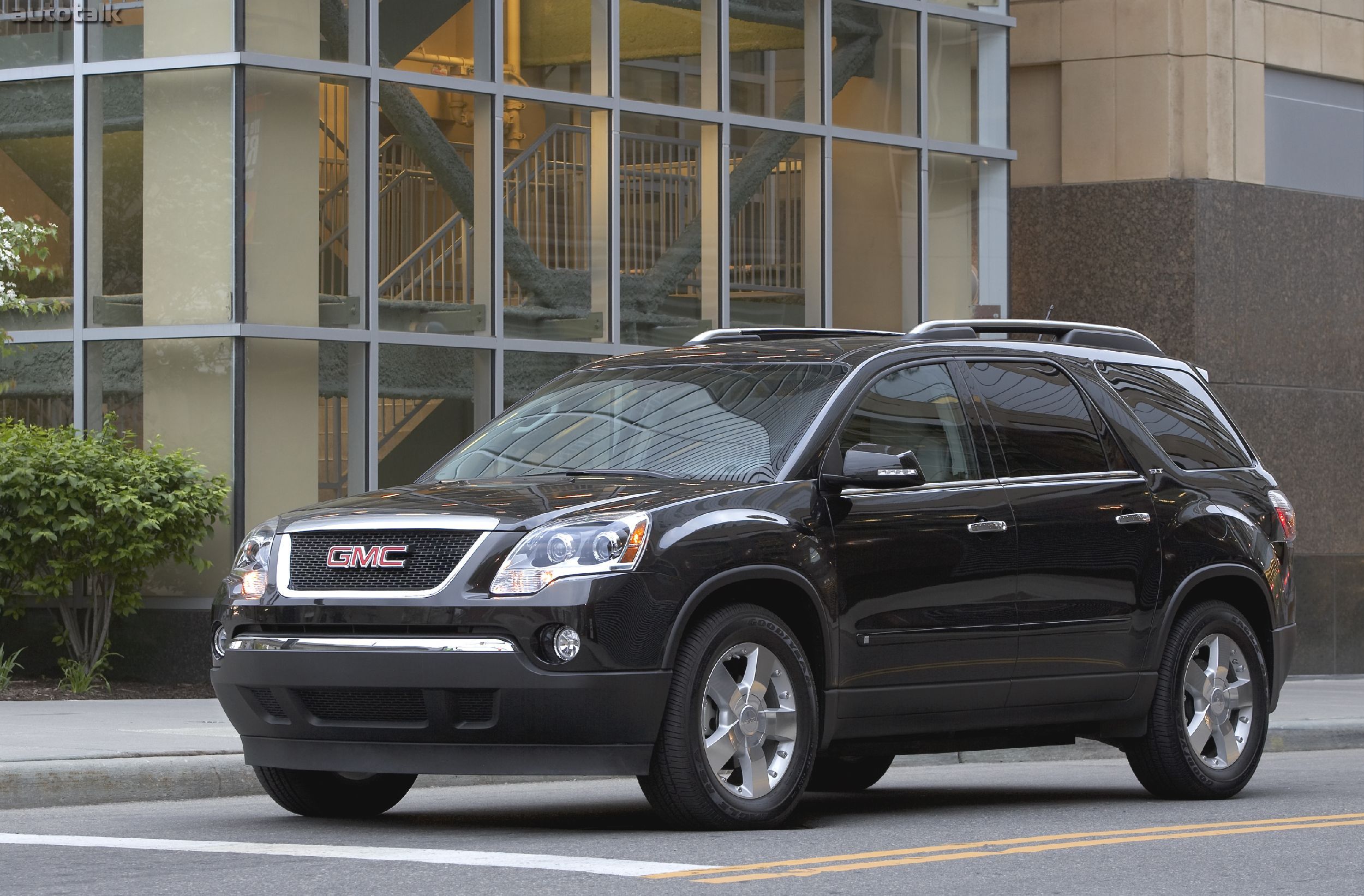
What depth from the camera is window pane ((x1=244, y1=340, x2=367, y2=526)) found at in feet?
53.2

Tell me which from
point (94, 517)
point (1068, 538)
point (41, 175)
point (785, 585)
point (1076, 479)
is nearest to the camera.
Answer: point (785, 585)

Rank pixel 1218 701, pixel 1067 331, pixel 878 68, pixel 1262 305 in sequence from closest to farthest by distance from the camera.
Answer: pixel 1218 701 → pixel 1067 331 → pixel 878 68 → pixel 1262 305

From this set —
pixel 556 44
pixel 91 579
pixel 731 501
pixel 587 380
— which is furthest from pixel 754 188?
pixel 731 501

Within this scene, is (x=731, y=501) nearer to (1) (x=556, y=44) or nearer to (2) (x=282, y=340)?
(2) (x=282, y=340)

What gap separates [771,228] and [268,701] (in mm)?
12187

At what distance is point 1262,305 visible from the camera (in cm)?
2228

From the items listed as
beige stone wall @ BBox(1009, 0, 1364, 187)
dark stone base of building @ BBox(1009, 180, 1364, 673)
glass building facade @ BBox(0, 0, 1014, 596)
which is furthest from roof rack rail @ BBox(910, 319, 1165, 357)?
beige stone wall @ BBox(1009, 0, 1364, 187)

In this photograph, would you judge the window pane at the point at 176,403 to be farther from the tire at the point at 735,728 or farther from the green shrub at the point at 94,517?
the tire at the point at 735,728

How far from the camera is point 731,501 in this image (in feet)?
26.7

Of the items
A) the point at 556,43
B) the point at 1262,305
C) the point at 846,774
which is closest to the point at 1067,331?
the point at 846,774

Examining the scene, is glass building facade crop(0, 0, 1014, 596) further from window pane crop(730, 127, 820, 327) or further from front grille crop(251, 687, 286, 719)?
front grille crop(251, 687, 286, 719)

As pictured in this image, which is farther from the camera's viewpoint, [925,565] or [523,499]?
[925,565]

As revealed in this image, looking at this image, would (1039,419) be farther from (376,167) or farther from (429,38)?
(429,38)

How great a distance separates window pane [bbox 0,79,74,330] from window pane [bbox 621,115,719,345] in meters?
4.45
